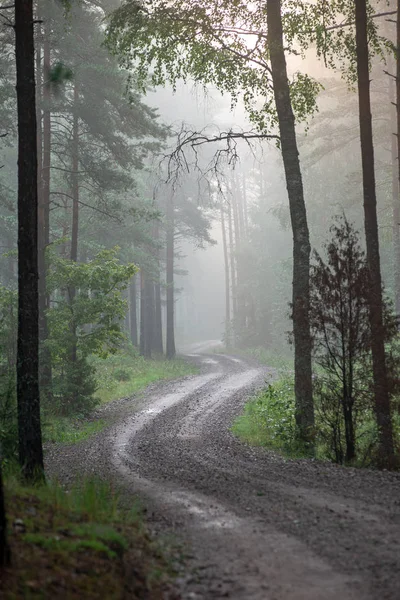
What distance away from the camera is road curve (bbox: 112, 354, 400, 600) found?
5277 millimetres

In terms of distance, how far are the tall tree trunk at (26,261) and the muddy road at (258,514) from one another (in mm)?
1778

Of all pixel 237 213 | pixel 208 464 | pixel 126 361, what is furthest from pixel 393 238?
pixel 237 213

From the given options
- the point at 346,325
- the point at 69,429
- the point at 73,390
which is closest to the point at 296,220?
the point at 346,325

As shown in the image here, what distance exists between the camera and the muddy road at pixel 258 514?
5.30 m

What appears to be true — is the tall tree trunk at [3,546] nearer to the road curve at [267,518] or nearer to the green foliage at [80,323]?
the road curve at [267,518]

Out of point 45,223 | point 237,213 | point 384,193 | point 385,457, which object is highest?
point 237,213

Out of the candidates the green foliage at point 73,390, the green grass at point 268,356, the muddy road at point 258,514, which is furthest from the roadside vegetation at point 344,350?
the green grass at point 268,356

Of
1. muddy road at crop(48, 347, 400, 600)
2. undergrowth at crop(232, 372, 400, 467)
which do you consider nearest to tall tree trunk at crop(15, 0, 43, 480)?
muddy road at crop(48, 347, 400, 600)

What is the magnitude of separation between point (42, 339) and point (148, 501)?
11496mm

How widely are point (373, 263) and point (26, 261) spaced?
727cm

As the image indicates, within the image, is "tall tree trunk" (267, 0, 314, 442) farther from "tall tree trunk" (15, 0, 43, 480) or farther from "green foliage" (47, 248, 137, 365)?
"green foliage" (47, 248, 137, 365)

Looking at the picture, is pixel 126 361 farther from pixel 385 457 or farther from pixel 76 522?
pixel 76 522

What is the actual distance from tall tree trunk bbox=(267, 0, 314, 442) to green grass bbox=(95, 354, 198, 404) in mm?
10380

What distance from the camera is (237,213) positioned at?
5500cm
